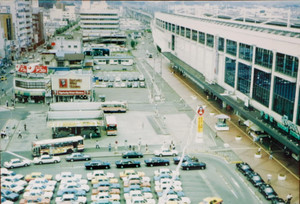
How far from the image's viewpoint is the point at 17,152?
3859cm

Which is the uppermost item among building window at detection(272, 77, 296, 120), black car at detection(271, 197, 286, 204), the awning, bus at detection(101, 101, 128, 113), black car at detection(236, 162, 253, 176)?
building window at detection(272, 77, 296, 120)

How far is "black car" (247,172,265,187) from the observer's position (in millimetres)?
31278

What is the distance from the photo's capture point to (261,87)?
42875mm

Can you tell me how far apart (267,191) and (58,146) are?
20617mm

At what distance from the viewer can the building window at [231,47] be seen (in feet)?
167

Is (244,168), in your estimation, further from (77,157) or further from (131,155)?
(77,157)

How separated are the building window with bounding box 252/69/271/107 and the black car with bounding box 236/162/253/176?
953cm

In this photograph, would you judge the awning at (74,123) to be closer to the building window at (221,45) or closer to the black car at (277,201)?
the black car at (277,201)

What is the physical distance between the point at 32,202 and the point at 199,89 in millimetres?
44750

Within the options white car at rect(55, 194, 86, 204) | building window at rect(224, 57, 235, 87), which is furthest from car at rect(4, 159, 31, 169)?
building window at rect(224, 57, 235, 87)

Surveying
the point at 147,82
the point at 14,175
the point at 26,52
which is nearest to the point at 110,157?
the point at 14,175

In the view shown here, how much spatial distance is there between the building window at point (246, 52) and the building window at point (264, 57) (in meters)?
1.68

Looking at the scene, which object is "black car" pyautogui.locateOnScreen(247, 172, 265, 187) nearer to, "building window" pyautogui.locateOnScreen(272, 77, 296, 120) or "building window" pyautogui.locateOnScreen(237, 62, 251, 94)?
"building window" pyautogui.locateOnScreen(272, 77, 296, 120)

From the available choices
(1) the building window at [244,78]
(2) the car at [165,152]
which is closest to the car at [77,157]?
(2) the car at [165,152]
